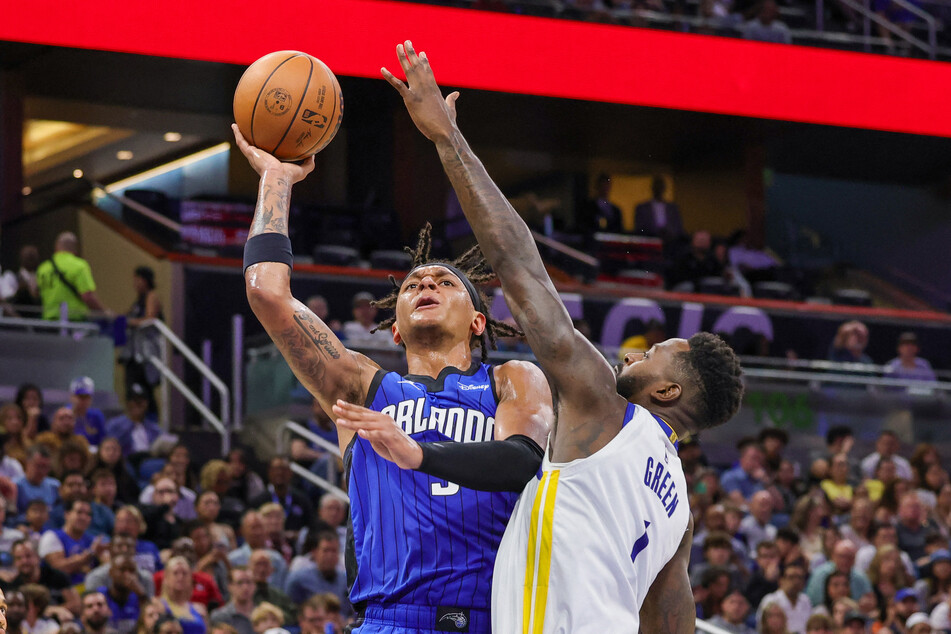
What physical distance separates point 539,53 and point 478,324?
36.4 ft

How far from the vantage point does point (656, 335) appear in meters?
13.5

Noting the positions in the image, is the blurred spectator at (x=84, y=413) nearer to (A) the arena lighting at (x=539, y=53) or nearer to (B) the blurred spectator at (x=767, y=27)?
(A) the arena lighting at (x=539, y=53)

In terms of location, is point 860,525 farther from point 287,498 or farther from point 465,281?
point 465,281

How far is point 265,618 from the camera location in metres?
7.88

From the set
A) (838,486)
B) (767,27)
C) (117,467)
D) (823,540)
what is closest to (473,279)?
(117,467)

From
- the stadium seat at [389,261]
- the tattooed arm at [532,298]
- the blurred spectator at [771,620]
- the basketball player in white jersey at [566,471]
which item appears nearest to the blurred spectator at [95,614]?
the blurred spectator at [771,620]

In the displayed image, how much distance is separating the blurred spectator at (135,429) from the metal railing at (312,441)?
43.8 inches

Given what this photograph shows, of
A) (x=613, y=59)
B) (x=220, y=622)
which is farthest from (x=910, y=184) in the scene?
(x=220, y=622)

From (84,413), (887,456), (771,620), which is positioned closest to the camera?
(771,620)

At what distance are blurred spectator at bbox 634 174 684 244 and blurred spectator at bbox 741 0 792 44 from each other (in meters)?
2.67

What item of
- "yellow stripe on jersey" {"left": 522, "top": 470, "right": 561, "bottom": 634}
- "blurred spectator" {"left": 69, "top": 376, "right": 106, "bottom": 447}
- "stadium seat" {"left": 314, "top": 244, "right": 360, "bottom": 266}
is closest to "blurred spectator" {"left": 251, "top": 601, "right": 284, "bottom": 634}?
"blurred spectator" {"left": 69, "top": 376, "right": 106, "bottom": 447}

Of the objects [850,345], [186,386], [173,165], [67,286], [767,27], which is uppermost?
[767,27]

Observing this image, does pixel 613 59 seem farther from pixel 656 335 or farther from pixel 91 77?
pixel 91 77

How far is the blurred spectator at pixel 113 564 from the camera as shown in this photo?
7914 millimetres
